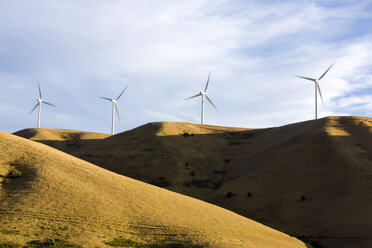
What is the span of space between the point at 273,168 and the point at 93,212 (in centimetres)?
4650

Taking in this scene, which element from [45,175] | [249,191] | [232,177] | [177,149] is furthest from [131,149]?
[45,175]

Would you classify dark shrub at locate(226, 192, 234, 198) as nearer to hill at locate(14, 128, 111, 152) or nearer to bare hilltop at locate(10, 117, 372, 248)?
bare hilltop at locate(10, 117, 372, 248)

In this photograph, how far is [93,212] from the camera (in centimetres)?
3403

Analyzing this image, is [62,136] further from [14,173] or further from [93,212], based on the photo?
[93,212]

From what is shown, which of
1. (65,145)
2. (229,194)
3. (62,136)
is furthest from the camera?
(62,136)

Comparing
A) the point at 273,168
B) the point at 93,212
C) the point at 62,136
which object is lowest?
the point at 93,212

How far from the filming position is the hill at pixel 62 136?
13100cm

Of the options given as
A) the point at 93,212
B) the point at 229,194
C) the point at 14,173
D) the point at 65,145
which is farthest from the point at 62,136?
the point at 93,212

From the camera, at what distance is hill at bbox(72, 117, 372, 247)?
52500mm

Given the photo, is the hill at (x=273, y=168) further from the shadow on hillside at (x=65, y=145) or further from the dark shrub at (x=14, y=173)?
the dark shrub at (x=14, y=173)

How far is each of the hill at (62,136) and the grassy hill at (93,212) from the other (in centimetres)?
8584

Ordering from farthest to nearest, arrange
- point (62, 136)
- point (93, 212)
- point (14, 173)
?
1. point (62, 136)
2. point (14, 173)
3. point (93, 212)

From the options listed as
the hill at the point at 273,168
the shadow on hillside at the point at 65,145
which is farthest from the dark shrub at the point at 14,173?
the shadow on hillside at the point at 65,145

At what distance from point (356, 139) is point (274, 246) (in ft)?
171
